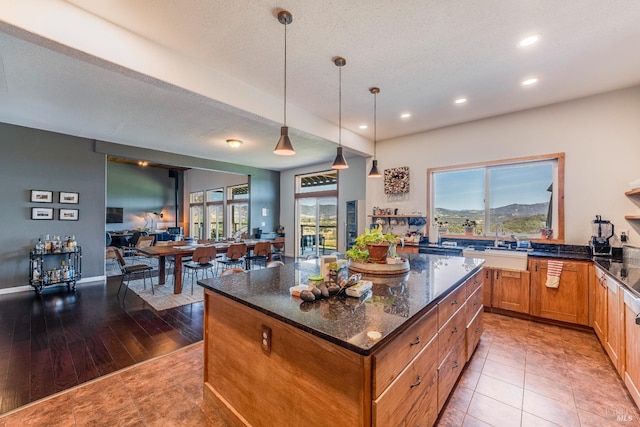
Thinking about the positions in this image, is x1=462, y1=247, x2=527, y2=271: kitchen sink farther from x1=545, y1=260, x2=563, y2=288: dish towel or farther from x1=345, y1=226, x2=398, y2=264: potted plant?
x1=345, y1=226, x2=398, y2=264: potted plant

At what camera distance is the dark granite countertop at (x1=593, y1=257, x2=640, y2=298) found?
194 centimetres

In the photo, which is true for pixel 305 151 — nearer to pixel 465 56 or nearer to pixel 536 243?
pixel 465 56

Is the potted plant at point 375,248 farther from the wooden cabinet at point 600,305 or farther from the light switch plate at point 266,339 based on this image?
the wooden cabinet at point 600,305

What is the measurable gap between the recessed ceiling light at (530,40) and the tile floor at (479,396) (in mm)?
2927

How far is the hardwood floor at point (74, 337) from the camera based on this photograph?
2.22m

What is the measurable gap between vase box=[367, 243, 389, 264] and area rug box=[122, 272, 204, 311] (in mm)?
3164

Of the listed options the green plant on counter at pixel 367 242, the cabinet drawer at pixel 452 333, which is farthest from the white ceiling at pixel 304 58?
the cabinet drawer at pixel 452 333

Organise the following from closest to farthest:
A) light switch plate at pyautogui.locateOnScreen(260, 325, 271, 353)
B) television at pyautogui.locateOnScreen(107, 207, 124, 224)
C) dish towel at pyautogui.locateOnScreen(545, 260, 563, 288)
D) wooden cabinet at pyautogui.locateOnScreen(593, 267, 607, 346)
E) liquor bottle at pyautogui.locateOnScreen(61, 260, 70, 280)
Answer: light switch plate at pyautogui.locateOnScreen(260, 325, 271, 353) < wooden cabinet at pyautogui.locateOnScreen(593, 267, 607, 346) < dish towel at pyautogui.locateOnScreen(545, 260, 563, 288) < liquor bottle at pyautogui.locateOnScreen(61, 260, 70, 280) < television at pyautogui.locateOnScreen(107, 207, 124, 224)

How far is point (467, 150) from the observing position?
14.7 ft

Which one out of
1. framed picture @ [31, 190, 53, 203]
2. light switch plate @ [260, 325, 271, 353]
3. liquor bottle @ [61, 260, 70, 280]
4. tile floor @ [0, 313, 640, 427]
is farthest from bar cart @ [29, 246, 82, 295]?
light switch plate @ [260, 325, 271, 353]

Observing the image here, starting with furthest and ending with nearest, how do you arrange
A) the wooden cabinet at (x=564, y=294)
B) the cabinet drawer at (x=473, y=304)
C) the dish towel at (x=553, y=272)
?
the dish towel at (x=553, y=272) → the wooden cabinet at (x=564, y=294) → the cabinet drawer at (x=473, y=304)

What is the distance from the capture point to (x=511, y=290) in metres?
3.61

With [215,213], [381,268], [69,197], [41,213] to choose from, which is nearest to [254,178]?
[215,213]

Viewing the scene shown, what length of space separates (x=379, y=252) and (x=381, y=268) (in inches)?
6.6
